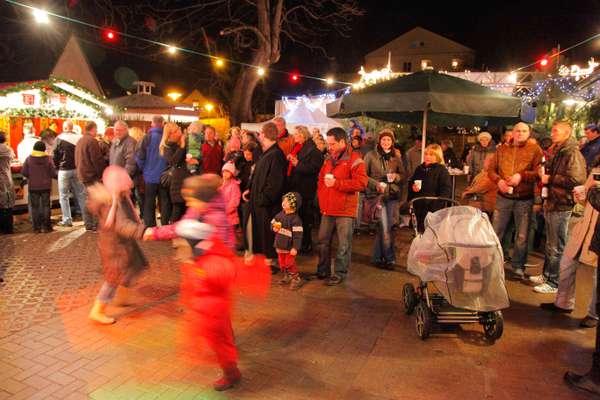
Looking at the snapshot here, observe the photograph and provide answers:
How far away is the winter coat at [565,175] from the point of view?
579 cm

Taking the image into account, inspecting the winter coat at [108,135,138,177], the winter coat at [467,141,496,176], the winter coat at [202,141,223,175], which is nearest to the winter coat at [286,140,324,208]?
the winter coat at [202,141,223,175]

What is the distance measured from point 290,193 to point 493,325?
297cm

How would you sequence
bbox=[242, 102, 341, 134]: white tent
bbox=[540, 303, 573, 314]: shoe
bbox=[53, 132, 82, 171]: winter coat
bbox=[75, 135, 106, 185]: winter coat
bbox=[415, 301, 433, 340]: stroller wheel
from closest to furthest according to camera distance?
bbox=[415, 301, 433, 340]: stroller wheel → bbox=[540, 303, 573, 314]: shoe → bbox=[75, 135, 106, 185]: winter coat → bbox=[53, 132, 82, 171]: winter coat → bbox=[242, 102, 341, 134]: white tent

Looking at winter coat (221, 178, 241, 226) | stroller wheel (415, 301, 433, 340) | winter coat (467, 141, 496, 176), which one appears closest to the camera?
stroller wheel (415, 301, 433, 340)

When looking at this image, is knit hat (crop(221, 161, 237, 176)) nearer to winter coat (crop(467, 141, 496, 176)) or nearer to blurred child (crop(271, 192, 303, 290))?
blurred child (crop(271, 192, 303, 290))

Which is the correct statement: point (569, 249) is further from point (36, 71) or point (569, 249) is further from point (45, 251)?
point (36, 71)

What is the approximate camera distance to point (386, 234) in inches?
280

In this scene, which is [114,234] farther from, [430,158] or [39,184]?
[39,184]

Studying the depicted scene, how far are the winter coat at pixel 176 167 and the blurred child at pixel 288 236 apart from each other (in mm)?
2661

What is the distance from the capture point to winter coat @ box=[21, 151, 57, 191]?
8.84m

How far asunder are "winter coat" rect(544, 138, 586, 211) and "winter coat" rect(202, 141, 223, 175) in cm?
557

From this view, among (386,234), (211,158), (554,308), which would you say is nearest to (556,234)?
(554,308)

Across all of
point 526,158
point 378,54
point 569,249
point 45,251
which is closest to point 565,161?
point 526,158

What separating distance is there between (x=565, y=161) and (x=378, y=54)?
56181 mm
